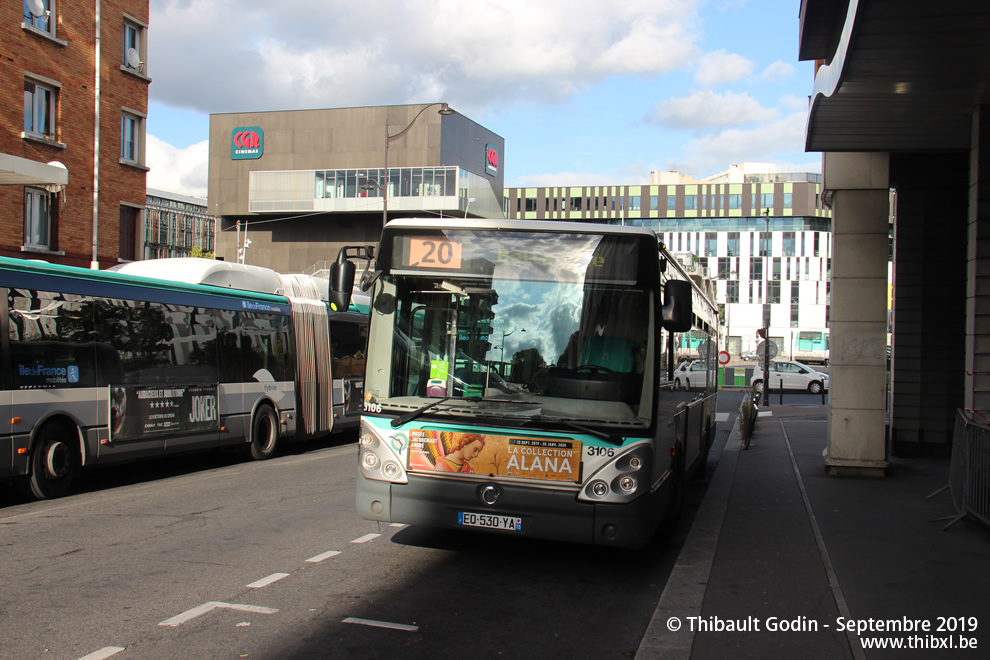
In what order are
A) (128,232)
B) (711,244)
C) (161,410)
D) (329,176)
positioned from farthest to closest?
1. (711,244)
2. (329,176)
3. (128,232)
4. (161,410)

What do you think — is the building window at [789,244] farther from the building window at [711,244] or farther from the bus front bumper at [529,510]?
the bus front bumper at [529,510]

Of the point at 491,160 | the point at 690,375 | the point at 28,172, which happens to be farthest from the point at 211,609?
the point at 491,160

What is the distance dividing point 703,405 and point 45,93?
21907 millimetres

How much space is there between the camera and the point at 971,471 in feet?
27.6

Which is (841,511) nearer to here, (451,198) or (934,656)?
(934,656)

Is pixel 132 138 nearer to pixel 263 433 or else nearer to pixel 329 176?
pixel 263 433

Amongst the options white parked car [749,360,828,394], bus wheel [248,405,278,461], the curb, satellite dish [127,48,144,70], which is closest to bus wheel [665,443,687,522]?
the curb

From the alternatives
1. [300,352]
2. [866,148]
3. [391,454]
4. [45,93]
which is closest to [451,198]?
[45,93]

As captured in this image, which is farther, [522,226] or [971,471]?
[971,471]

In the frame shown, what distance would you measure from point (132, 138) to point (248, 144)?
47.2 m

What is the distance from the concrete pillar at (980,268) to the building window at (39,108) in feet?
78.3

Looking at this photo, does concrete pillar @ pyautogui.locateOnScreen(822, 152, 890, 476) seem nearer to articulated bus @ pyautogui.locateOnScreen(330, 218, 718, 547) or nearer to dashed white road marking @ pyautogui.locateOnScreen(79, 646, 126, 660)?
articulated bus @ pyautogui.locateOnScreen(330, 218, 718, 547)

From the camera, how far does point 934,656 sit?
16.2 ft

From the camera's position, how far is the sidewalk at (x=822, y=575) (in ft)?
17.1
